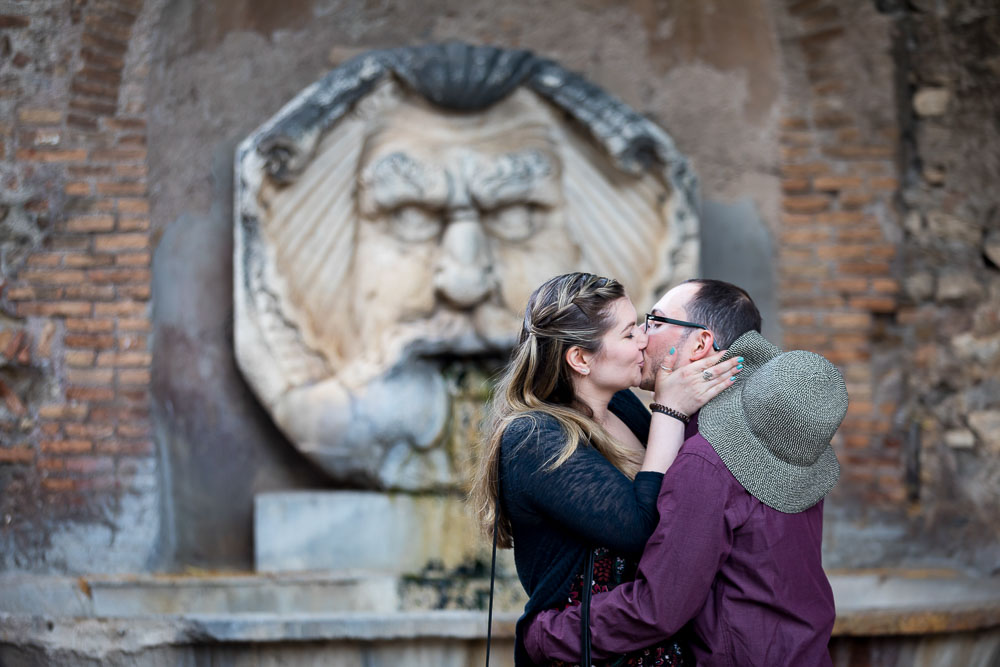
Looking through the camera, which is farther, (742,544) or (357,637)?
(357,637)

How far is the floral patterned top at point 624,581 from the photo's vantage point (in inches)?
71.8

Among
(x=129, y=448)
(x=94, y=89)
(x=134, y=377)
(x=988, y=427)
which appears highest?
(x=94, y=89)

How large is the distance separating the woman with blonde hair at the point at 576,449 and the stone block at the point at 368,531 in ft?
6.86

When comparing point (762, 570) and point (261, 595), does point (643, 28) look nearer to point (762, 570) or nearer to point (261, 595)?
point (261, 595)

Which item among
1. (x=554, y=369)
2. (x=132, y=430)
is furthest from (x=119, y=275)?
(x=554, y=369)

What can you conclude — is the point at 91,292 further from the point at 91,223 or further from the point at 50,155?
the point at 50,155

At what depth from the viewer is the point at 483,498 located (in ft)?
6.56

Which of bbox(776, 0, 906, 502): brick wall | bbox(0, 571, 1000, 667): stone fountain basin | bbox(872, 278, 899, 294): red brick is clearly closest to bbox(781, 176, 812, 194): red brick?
bbox(776, 0, 906, 502): brick wall

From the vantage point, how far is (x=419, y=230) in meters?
4.21

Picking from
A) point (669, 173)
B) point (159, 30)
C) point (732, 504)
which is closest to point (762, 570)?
point (732, 504)

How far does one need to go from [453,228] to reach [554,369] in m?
2.28

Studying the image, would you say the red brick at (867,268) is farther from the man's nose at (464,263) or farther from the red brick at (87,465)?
the red brick at (87,465)

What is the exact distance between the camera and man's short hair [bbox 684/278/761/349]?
1.93 m

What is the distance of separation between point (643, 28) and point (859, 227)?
1.23 m
